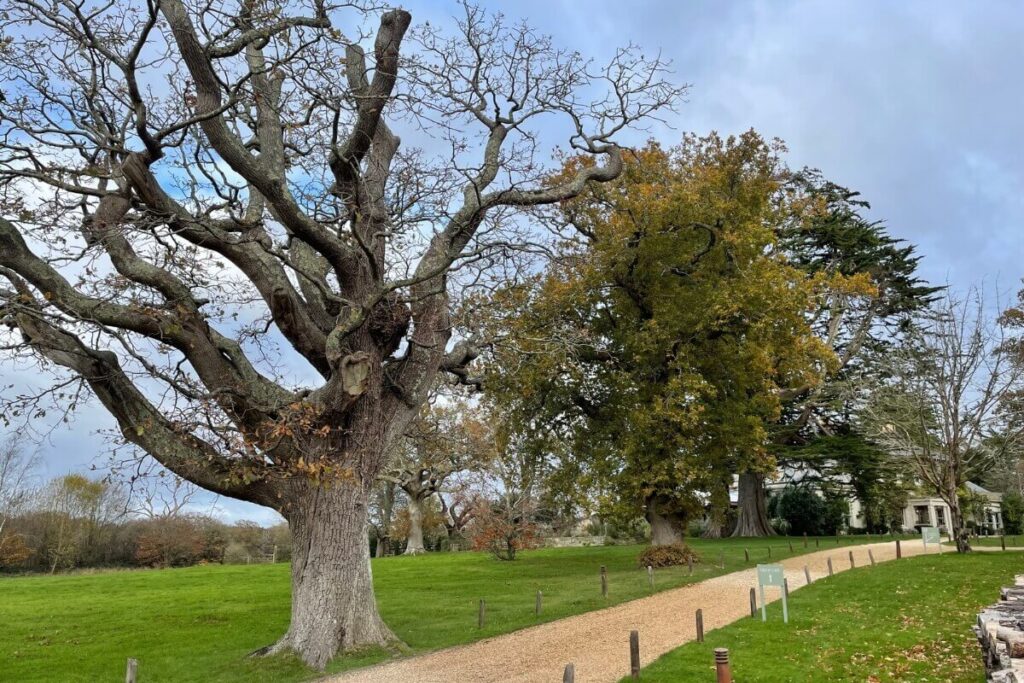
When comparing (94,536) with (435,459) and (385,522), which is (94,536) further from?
(435,459)

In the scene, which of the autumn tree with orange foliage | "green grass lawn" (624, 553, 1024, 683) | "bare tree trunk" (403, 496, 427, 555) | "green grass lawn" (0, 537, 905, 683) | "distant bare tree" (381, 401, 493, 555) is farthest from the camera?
"bare tree trunk" (403, 496, 427, 555)

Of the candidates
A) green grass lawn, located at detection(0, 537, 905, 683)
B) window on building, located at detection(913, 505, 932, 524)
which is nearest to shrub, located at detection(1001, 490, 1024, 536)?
window on building, located at detection(913, 505, 932, 524)

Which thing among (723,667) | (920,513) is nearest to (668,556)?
(723,667)

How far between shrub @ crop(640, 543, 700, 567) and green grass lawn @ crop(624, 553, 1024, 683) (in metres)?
5.20

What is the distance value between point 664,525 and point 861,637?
41.9 ft

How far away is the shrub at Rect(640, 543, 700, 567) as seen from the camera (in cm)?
2395

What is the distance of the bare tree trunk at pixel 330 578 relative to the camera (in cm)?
1148

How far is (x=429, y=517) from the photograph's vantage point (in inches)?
1822

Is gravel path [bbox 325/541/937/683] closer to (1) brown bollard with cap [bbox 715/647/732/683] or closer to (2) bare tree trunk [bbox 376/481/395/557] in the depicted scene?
(1) brown bollard with cap [bbox 715/647/732/683]

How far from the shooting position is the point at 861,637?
40.5 ft

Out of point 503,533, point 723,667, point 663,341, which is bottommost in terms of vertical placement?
point 723,667

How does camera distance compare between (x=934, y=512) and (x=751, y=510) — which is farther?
(x=934, y=512)

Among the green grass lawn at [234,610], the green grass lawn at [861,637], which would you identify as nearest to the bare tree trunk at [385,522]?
the green grass lawn at [234,610]

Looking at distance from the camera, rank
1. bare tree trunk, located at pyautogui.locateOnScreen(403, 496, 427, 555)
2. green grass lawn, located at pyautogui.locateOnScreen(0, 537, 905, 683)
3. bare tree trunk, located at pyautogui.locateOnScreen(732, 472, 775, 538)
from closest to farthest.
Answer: green grass lawn, located at pyautogui.locateOnScreen(0, 537, 905, 683)
bare tree trunk, located at pyautogui.locateOnScreen(732, 472, 775, 538)
bare tree trunk, located at pyautogui.locateOnScreen(403, 496, 427, 555)
